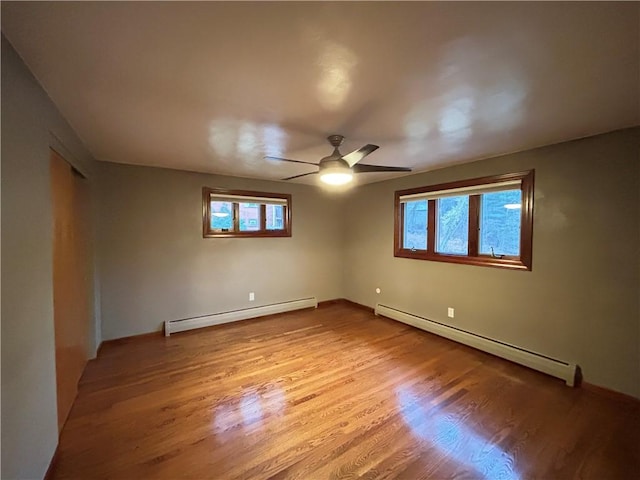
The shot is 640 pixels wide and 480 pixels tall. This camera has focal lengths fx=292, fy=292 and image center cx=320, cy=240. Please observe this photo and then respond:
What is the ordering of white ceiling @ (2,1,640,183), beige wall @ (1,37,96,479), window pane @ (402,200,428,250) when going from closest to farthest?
1. white ceiling @ (2,1,640,183)
2. beige wall @ (1,37,96,479)
3. window pane @ (402,200,428,250)

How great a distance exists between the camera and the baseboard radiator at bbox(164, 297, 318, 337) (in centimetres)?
397

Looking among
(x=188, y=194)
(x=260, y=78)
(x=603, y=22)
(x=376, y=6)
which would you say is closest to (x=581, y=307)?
(x=603, y=22)

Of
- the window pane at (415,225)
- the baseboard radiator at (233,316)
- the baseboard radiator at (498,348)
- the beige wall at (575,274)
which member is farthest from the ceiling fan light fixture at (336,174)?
the baseboard radiator at (233,316)

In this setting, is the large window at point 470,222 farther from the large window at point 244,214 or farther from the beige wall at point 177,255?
the large window at point 244,214

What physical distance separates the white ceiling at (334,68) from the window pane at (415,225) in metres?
1.69

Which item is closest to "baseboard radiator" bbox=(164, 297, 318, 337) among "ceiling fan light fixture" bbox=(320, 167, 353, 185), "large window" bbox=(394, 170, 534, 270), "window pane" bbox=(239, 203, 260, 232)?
"window pane" bbox=(239, 203, 260, 232)

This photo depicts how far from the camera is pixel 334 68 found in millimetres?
1514

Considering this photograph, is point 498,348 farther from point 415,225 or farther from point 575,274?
point 415,225

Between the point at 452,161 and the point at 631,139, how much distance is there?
1.49 meters

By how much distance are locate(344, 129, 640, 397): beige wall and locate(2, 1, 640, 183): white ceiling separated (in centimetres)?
35

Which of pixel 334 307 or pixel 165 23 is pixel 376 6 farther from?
pixel 334 307

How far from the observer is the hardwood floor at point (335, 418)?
177cm

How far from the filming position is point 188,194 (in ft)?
13.3

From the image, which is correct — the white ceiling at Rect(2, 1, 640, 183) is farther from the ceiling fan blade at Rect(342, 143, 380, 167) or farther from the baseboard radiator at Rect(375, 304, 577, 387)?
the baseboard radiator at Rect(375, 304, 577, 387)
